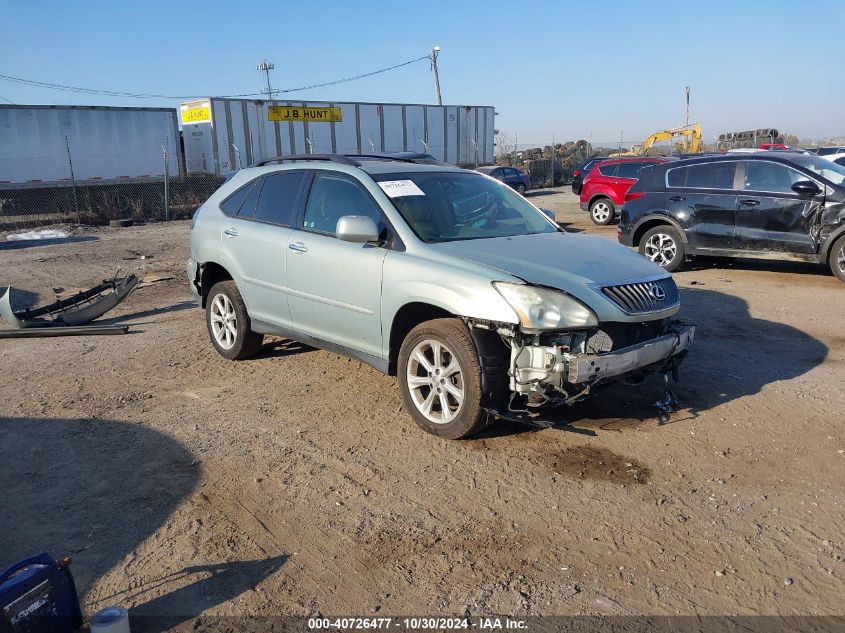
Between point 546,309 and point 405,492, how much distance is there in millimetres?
1331

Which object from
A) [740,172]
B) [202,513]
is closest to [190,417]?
[202,513]

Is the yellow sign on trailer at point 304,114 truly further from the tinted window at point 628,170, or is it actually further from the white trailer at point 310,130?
the tinted window at point 628,170

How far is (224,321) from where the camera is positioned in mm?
6562

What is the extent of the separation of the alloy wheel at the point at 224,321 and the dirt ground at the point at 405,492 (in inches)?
10.1

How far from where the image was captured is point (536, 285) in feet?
14.0

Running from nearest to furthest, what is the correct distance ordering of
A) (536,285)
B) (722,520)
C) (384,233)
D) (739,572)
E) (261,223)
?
1. (739,572)
2. (722,520)
3. (536,285)
4. (384,233)
5. (261,223)

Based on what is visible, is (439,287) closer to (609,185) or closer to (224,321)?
(224,321)

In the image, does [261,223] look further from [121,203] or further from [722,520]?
[121,203]

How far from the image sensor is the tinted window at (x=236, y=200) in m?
6.35

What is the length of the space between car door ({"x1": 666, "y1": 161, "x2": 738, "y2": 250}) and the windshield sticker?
6.36m

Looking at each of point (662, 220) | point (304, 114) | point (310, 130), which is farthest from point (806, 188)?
point (310, 130)

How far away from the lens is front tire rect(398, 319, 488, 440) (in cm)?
440

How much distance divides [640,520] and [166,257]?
11997 mm

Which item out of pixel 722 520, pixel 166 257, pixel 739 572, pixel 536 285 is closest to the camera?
pixel 739 572
